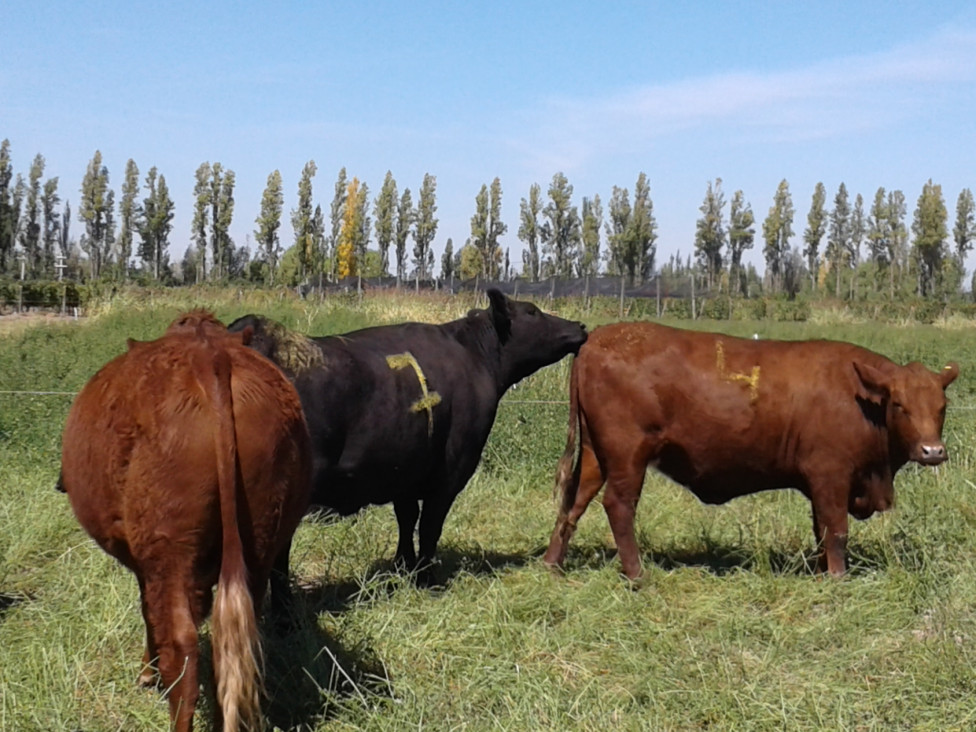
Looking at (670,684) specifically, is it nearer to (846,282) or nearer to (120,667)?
(120,667)

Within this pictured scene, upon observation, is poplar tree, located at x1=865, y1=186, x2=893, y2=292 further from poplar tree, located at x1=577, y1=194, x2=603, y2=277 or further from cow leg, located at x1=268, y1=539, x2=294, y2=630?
cow leg, located at x1=268, y1=539, x2=294, y2=630

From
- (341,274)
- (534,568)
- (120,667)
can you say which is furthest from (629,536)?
(341,274)

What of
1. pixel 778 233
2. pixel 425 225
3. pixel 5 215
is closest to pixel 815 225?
pixel 778 233

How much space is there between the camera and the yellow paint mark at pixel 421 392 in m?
6.13

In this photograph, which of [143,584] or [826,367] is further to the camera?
[826,367]

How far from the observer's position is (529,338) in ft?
23.6

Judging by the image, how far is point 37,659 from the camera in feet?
15.0

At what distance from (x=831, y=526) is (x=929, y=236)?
5988cm

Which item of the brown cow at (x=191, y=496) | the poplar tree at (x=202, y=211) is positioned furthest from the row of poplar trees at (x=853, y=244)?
the brown cow at (x=191, y=496)

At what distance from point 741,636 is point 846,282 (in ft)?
229

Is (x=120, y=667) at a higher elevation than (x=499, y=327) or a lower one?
lower

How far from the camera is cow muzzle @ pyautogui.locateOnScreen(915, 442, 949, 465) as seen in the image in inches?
242

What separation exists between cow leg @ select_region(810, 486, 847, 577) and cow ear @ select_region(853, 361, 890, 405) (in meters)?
0.64

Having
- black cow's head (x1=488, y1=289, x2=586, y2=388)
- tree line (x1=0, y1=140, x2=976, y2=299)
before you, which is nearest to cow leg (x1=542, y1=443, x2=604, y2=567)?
black cow's head (x1=488, y1=289, x2=586, y2=388)
